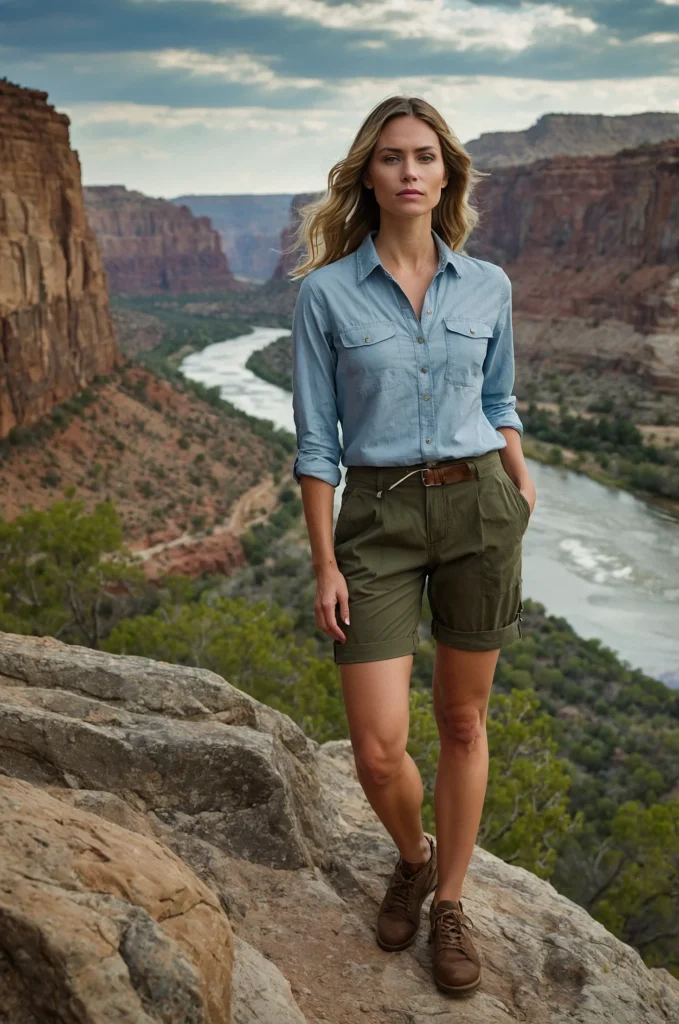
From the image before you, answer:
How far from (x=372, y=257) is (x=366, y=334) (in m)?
0.27

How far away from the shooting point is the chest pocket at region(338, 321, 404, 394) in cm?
286

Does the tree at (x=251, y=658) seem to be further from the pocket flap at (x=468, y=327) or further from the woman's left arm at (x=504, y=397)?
the pocket flap at (x=468, y=327)

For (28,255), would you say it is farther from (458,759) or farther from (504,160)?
(504,160)

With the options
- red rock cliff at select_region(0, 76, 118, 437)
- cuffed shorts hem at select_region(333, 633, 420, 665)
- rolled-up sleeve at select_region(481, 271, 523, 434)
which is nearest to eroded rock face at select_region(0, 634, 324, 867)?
cuffed shorts hem at select_region(333, 633, 420, 665)

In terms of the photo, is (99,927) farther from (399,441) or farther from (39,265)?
(39,265)

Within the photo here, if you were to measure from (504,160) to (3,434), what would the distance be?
103989mm

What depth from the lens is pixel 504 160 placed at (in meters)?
118

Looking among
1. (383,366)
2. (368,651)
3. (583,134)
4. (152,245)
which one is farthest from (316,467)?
(152,245)

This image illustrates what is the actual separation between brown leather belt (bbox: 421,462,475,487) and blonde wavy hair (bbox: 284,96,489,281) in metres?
0.78

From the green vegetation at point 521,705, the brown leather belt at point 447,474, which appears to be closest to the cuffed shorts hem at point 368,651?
the brown leather belt at point 447,474

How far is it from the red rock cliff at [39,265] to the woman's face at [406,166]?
2641 centimetres

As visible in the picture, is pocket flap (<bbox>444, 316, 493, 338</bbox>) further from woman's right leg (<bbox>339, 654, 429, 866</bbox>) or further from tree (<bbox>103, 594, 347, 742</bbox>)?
tree (<bbox>103, 594, 347, 742</bbox>)

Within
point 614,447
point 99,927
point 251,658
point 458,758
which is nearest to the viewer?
point 99,927

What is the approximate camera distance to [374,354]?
2854mm
